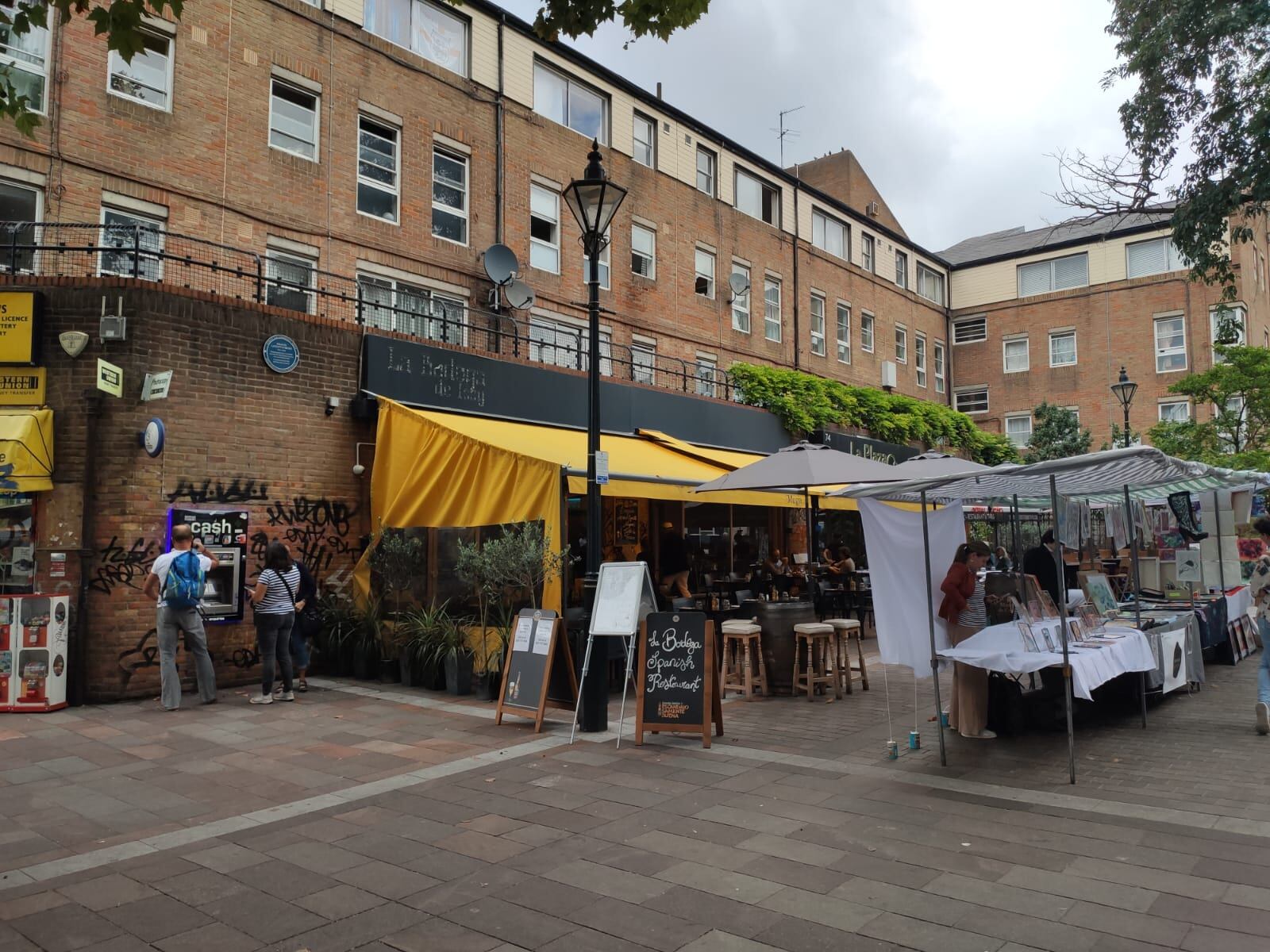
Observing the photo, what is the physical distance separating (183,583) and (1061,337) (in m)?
33.3

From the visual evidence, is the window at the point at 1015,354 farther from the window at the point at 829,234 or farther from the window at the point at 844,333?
the window at the point at 844,333

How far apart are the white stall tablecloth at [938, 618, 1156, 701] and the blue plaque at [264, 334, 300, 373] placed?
856 centimetres

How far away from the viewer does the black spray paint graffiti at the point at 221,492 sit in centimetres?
1053

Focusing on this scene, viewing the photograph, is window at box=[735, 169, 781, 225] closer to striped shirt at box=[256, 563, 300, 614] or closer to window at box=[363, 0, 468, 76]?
window at box=[363, 0, 468, 76]

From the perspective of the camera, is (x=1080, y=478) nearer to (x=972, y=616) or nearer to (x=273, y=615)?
(x=972, y=616)

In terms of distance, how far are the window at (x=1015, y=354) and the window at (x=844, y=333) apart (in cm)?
1022

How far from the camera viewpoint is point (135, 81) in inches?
527

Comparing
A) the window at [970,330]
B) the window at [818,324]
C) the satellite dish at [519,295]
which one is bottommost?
the satellite dish at [519,295]

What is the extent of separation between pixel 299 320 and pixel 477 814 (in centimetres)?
802

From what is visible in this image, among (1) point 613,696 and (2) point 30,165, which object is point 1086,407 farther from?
(2) point 30,165

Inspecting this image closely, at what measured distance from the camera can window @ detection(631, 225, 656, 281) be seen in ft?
69.7

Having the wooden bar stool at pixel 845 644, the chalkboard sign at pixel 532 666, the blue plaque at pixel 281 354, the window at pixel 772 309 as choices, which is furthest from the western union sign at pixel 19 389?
the window at pixel 772 309

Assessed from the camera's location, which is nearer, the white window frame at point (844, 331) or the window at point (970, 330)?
the white window frame at point (844, 331)

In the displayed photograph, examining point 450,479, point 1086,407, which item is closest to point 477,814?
point 450,479
